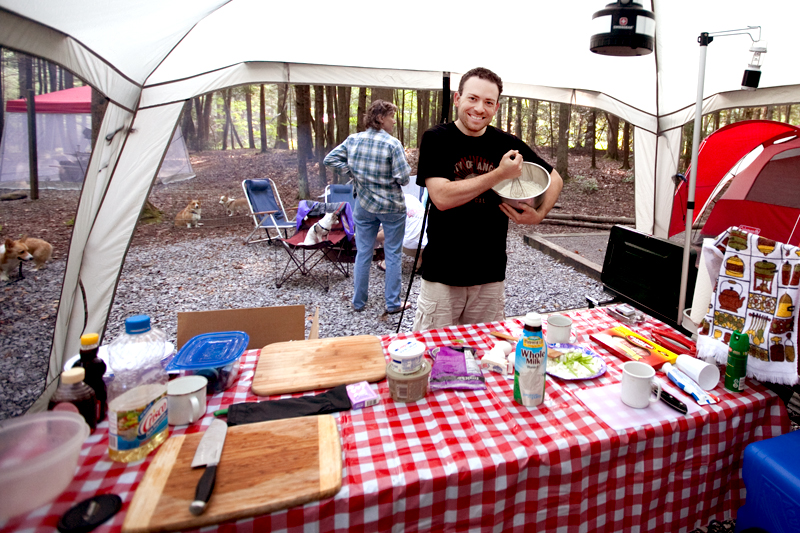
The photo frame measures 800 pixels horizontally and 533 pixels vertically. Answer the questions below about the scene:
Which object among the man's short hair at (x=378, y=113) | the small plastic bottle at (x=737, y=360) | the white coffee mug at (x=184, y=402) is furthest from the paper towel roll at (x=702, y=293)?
the man's short hair at (x=378, y=113)

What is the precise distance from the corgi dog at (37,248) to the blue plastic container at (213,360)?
4680mm

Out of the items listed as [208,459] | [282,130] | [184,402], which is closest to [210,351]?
[184,402]

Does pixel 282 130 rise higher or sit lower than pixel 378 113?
higher

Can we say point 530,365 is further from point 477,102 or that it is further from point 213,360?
point 477,102

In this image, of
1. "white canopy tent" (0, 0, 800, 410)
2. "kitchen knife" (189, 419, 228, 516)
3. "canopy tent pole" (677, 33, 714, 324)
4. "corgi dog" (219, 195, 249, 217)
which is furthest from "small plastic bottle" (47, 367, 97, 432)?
"corgi dog" (219, 195, 249, 217)

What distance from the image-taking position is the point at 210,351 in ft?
5.09

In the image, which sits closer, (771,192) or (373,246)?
(373,246)

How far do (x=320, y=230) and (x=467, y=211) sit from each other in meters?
3.05

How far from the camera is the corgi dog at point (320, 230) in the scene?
480 cm

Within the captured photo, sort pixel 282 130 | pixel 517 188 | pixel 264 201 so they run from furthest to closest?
pixel 282 130 < pixel 264 201 < pixel 517 188

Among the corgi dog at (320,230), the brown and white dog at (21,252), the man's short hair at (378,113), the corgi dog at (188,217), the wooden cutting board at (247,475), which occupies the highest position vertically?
the man's short hair at (378,113)

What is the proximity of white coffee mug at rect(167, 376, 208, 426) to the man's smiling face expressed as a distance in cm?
149

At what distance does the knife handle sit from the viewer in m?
0.92

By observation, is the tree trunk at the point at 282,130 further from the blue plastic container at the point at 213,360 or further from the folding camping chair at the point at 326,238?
the blue plastic container at the point at 213,360
